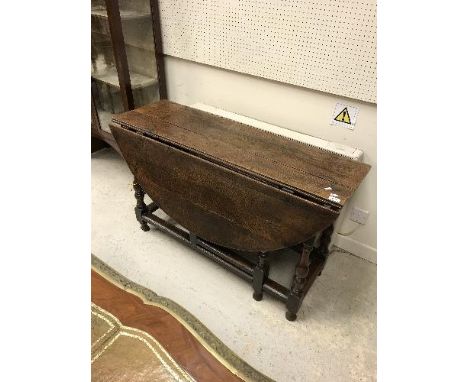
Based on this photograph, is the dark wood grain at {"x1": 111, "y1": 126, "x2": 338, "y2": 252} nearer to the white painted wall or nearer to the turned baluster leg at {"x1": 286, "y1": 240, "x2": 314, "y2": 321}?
the turned baluster leg at {"x1": 286, "y1": 240, "x2": 314, "y2": 321}

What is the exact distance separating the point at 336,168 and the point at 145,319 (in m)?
1.07

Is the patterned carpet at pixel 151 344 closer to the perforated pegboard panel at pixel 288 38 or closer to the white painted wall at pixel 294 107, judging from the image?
the white painted wall at pixel 294 107

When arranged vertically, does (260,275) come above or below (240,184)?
below

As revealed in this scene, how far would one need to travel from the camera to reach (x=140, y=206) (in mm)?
1820

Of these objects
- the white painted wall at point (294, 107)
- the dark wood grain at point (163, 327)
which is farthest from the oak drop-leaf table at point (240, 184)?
the dark wood grain at point (163, 327)

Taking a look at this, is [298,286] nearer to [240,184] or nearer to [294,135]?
[240,184]

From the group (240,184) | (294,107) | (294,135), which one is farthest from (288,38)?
(240,184)

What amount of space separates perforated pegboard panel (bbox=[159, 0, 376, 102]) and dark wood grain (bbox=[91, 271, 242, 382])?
4.26 ft

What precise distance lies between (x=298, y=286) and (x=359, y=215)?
23.7 inches

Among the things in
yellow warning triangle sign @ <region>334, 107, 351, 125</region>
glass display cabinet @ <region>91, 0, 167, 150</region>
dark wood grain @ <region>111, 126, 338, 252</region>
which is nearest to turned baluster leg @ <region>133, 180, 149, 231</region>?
dark wood grain @ <region>111, 126, 338, 252</region>

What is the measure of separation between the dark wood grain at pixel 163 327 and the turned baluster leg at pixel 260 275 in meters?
0.37

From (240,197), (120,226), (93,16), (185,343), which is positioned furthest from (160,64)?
(185,343)

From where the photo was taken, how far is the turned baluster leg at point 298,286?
1.30m

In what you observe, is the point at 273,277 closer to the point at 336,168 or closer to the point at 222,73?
the point at 336,168
